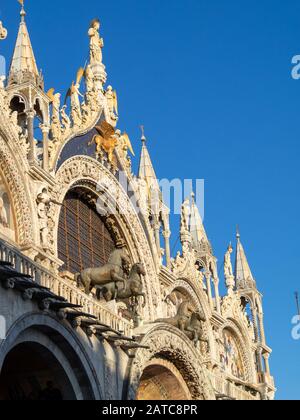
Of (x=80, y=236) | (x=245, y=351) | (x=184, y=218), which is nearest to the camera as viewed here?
(x=80, y=236)

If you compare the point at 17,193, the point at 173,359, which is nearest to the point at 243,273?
the point at 173,359

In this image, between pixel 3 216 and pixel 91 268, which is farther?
pixel 91 268

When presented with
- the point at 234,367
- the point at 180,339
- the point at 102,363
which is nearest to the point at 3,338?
the point at 102,363

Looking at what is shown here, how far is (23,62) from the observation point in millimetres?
28141

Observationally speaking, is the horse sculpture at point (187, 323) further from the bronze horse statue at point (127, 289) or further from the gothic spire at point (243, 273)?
the gothic spire at point (243, 273)

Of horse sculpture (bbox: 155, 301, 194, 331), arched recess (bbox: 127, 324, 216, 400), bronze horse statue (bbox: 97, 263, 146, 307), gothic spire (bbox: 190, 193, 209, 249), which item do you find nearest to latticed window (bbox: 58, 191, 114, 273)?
bronze horse statue (bbox: 97, 263, 146, 307)

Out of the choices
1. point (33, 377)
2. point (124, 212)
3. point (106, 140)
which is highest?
point (106, 140)

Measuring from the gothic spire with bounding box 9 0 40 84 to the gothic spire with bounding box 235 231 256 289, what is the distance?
19.5 m

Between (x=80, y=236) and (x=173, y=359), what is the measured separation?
508 centimetres

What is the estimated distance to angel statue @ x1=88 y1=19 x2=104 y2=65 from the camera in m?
33.8

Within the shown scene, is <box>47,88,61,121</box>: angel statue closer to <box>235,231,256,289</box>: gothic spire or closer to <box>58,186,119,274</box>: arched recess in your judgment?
<box>58,186,119,274</box>: arched recess

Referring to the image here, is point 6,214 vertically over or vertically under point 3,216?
over

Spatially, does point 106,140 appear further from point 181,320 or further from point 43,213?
point 181,320

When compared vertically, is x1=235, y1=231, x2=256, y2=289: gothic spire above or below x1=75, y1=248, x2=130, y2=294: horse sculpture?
above
